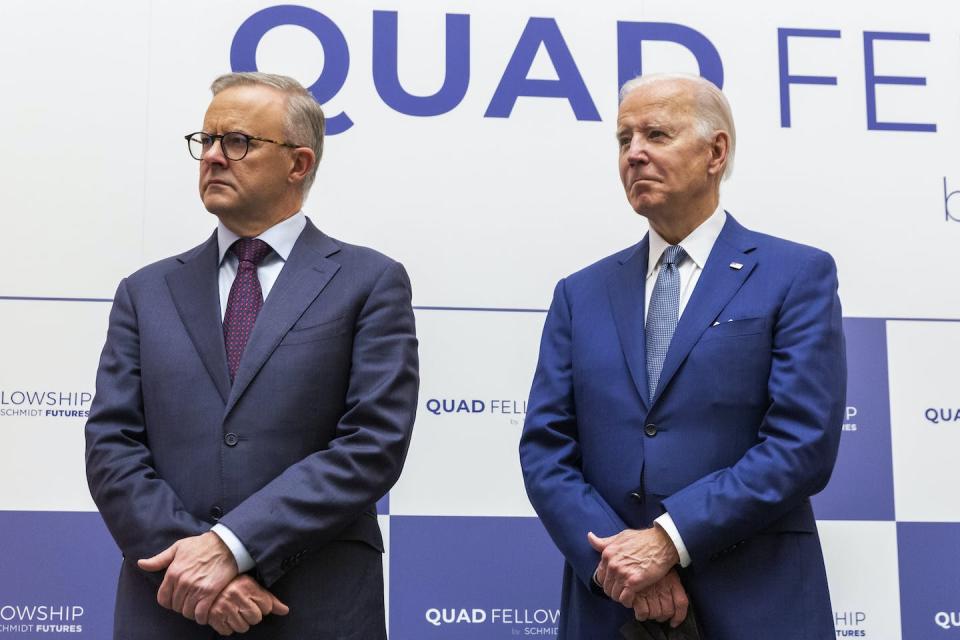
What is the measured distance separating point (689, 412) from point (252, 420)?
88cm

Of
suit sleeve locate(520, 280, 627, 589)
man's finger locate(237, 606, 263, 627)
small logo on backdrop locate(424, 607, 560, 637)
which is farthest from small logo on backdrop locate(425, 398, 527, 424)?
man's finger locate(237, 606, 263, 627)

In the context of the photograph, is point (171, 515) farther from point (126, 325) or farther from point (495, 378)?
point (495, 378)

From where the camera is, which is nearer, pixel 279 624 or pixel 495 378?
pixel 279 624

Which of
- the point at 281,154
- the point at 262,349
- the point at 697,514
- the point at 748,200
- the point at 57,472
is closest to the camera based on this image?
the point at 697,514

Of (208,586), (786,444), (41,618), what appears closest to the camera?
(208,586)

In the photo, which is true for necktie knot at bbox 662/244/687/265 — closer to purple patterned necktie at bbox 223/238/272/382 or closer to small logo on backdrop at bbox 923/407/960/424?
purple patterned necktie at bbox 223/238/272/382

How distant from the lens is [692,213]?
2.61m

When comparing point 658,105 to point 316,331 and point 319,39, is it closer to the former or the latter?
point 316,331

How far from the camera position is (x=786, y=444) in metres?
2.22

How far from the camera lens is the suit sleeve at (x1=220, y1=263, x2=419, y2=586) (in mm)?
2148

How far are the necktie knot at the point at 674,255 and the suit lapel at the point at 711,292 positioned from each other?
3.1 inches

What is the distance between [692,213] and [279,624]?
1256mm

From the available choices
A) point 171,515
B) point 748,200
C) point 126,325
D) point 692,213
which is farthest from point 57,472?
point 748,200

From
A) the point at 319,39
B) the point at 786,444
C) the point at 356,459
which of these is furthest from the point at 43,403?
the point at 786,444
